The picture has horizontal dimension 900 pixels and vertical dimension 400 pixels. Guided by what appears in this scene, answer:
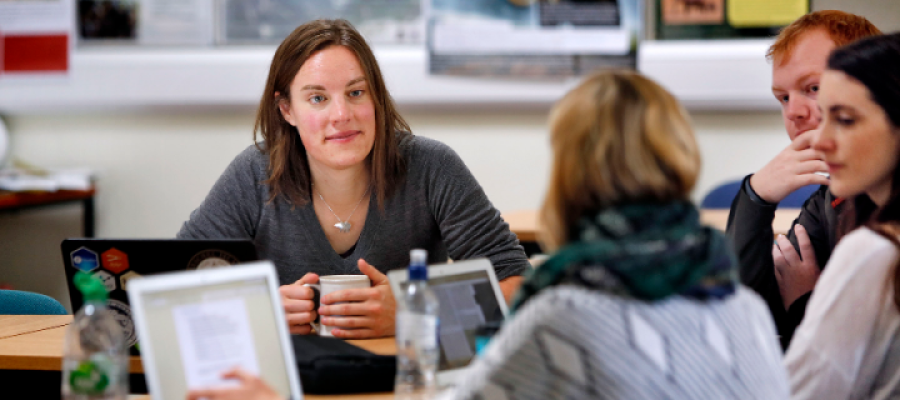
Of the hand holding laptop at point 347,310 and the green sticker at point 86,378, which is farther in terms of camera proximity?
the hand holding laptop at point 347,310

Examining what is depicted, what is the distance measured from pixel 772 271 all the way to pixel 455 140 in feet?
6.56

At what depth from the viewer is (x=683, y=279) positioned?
875mm

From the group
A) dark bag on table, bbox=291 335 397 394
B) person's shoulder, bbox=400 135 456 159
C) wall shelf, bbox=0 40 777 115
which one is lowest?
dark bag on table, bbox=291 335 397 394

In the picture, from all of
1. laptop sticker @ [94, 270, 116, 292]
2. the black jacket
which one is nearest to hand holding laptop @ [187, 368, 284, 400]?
laptop sticker @ [94, 270, 116, 292]

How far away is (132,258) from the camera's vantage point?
4.43ft

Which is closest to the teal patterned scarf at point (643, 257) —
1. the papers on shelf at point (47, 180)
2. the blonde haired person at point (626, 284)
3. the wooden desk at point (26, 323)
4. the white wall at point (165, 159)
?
the blonde haired person at point (626, 284)

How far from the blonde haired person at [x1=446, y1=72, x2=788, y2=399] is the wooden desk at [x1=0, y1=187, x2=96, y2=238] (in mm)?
2698

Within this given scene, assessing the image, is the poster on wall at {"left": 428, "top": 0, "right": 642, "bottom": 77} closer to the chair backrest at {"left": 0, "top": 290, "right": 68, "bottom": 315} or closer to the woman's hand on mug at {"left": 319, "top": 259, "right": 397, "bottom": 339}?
the chair backrest at {"left": 0, "top": 290, "right": 68, "bottom": 315}

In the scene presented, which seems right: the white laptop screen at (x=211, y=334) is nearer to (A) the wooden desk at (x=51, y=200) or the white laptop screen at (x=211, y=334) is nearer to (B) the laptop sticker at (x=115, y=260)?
(B) the laptop sticker at (x=115, y=260)

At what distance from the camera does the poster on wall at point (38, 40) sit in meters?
3.46

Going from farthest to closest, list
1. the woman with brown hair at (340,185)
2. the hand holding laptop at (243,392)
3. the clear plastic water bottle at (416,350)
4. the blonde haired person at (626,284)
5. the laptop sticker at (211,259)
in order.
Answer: the woman with brown hair at (340,185) → the laptop sticker at (211,259) → the clear plastic water bottle at (416,350) → the hand holding laptop at (243,392) → the blonde haired person at (626,284)

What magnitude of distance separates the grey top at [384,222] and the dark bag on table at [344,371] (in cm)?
61

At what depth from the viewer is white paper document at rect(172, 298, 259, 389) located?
1.00m

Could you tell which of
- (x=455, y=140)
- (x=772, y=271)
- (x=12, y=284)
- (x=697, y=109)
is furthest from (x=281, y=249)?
(x=12, y=284)
